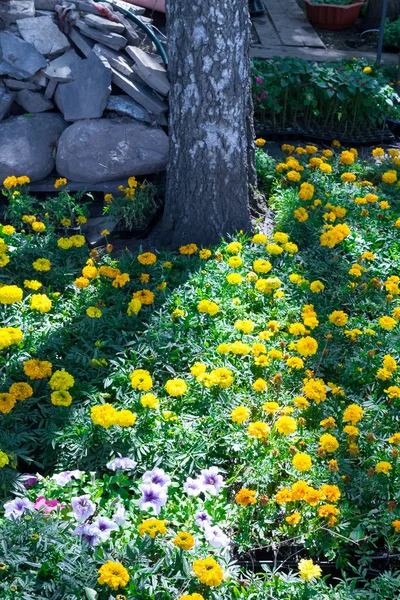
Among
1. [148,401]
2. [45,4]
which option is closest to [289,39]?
[45,4]

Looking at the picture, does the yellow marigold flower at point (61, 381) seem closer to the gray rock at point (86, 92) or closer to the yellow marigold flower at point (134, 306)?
the yellow marigold flower at point (134, 306)

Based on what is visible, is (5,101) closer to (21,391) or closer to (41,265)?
(41,265)

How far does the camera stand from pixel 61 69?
5.16 metres

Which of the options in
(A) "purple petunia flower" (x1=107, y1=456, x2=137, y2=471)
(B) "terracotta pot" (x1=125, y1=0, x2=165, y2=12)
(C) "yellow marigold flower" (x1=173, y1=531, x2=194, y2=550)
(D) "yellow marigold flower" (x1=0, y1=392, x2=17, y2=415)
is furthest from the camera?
(B) "terracotta pot" (x1=125, y1=0, x2=165, y2=12)

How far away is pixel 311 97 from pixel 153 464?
393cm

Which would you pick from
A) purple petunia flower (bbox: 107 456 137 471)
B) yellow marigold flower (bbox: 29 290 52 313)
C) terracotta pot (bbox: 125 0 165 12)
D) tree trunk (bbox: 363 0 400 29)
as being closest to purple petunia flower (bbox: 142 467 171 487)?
purple petunia flower (bbox: 107 456 137 471)

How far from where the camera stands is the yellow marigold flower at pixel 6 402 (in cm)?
305

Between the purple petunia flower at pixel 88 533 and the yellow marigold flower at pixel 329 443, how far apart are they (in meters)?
0.94

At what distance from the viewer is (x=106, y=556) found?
8.25ft

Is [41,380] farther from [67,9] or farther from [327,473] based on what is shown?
[67,9]

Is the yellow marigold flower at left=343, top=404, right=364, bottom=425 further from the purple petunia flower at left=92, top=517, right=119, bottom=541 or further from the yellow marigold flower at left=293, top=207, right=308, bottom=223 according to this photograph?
the yellow marigold flower at left=293, top=207, right=308, bottom=223

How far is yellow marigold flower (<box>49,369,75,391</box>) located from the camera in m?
3.20

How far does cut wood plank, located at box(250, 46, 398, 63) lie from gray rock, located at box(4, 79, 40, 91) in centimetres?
340

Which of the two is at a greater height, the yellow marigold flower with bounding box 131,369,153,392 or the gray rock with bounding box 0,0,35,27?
the gray rock with bounding box 0,0,35,27
